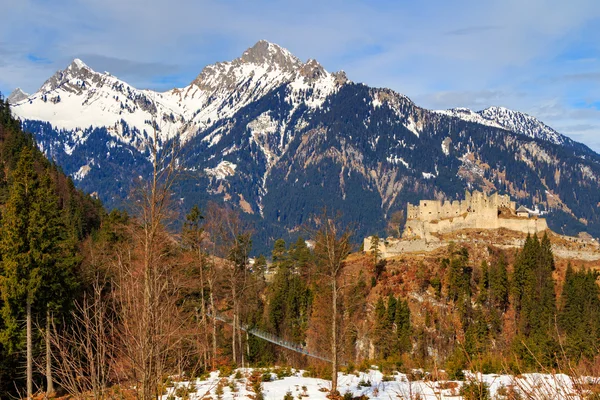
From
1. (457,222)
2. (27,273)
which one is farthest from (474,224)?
(27,273)

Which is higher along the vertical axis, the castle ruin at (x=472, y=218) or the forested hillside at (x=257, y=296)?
the castle ruin at (x=472, y=218)

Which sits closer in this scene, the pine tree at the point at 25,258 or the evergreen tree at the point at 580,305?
the pine tree at the point at 25,258

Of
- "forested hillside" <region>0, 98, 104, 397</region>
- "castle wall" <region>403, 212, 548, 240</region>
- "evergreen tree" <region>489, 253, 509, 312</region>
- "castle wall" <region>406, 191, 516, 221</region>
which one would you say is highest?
"castle wall" <region>406, 191, 516, 221</region>

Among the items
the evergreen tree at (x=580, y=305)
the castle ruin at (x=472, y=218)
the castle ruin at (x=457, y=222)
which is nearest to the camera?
the evergreen tree at (x=580, y=305)

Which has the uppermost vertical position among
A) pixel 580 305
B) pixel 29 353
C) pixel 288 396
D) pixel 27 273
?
pixel 27 273

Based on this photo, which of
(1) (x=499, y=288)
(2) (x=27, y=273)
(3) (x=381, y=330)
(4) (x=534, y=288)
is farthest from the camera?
(1) (x=499, y=288)

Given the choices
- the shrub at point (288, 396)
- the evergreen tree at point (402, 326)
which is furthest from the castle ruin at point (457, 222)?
the shrub at point (288, 396)

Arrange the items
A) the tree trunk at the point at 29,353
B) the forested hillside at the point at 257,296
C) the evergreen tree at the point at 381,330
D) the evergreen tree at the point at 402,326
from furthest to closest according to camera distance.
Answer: the evergreen tree at the point at 381,330, the evergreen tree at the point at 402,326, the tree trunk at the point at 29,353, the forested hillside at the point at 257,296

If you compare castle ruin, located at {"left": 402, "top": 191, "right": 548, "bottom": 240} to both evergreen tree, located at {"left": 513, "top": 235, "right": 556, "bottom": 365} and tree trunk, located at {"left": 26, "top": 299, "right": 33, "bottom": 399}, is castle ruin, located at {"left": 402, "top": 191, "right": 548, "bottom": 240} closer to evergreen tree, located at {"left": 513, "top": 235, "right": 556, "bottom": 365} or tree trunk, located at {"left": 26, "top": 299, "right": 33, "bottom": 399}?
evergreen tree, located at {"left": 513, "top": 235, "right": 556, "bottom": 365}

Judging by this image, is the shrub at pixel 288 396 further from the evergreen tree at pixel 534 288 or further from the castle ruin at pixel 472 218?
the castle ruin at pixel 472 218

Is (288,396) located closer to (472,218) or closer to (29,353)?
(29,353)

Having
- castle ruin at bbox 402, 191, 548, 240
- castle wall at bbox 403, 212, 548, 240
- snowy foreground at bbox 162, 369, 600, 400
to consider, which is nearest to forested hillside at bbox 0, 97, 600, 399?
snowy foreground at bbox 162, 369, 600, 400

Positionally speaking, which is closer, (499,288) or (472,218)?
(499,288)

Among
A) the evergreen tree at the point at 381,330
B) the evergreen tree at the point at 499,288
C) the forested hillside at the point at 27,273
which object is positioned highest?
the forested hillside at the point at 27,273
